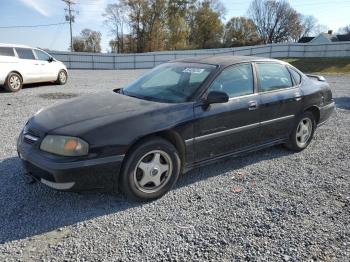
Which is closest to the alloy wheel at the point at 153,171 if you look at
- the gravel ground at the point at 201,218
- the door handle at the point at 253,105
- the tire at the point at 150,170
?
the tire at the point at 150,170

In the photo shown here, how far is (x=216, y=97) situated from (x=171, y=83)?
2.59ft

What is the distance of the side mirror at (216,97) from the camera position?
3.71 m

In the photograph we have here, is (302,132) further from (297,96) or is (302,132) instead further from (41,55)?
(41,55)

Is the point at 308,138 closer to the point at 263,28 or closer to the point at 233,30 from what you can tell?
the point at 233,30

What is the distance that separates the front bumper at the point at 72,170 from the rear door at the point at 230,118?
1096 millimetres

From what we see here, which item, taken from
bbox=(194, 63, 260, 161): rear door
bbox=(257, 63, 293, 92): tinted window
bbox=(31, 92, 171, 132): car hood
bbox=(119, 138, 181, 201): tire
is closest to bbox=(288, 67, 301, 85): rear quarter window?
bbox=(257, 63, 293, 92): tinted window

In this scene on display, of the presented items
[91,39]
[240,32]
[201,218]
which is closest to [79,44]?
[91,39]

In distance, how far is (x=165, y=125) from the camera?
345cm

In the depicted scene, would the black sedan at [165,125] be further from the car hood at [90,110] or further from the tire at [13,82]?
the tire at [13,82]

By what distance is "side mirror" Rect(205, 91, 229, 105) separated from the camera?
3.71 m

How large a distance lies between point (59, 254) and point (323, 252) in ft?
7.19

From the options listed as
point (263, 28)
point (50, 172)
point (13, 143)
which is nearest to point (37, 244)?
Answer: point (50, 172)

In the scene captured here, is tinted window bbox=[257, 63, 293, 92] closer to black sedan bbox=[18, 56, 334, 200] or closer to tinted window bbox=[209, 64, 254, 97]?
black sedan bbox=[18, 56, 334, 200]

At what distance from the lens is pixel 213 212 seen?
3291 millimetres
